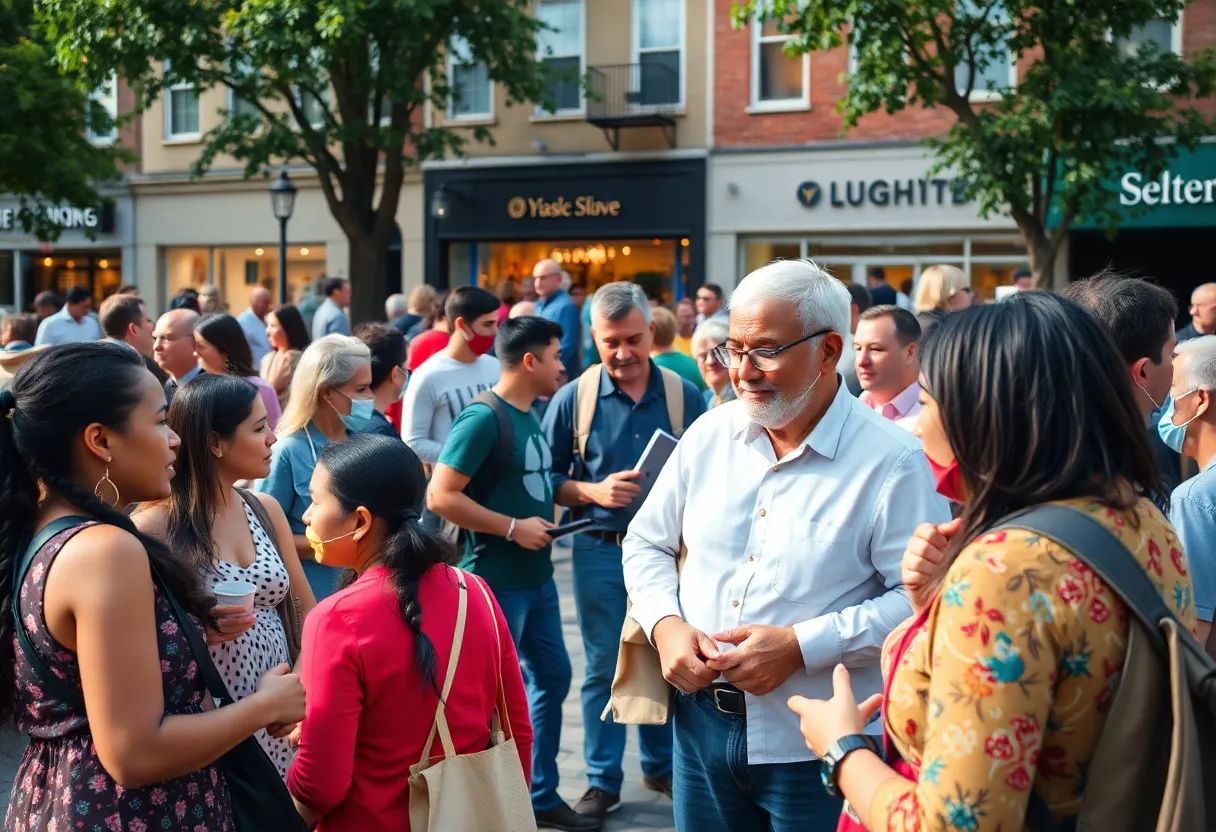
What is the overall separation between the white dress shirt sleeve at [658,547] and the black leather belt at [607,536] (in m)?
1.80

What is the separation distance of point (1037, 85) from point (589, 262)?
31.7 feet

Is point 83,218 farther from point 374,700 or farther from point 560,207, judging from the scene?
point 374,700

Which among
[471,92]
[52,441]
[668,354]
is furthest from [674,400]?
[471,92]

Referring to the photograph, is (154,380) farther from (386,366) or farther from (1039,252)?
(1039,252)

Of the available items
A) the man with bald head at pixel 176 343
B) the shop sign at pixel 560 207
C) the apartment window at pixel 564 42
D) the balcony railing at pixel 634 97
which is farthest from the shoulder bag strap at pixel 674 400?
the apartment window at pixel 564 42

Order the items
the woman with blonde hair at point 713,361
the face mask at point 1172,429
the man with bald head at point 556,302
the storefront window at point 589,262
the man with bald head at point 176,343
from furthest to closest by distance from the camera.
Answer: the storefront window at point 589,262
the man with bald head at point 556,302
the man with bald head at point 176,343
the woman with blonde hair at point 713,361
the face mask at point 1172,429

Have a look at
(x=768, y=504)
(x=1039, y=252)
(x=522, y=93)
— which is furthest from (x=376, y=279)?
(x=768, y=504)

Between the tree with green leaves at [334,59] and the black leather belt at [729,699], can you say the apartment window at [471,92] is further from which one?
the black leather belt at [729,699]

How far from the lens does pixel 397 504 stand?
119 inches

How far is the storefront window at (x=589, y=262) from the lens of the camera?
2077 centimetres

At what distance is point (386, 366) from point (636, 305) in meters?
1.41

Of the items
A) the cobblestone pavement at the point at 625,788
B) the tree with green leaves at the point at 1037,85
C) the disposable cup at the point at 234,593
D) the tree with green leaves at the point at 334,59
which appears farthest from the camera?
the tree with green leaves at the point at 334,59

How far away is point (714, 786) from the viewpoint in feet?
9.77

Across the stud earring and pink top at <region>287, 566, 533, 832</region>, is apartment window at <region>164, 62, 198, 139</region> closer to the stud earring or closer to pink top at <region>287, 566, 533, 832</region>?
pink top at <region>287, 566, 533, 832</region>
